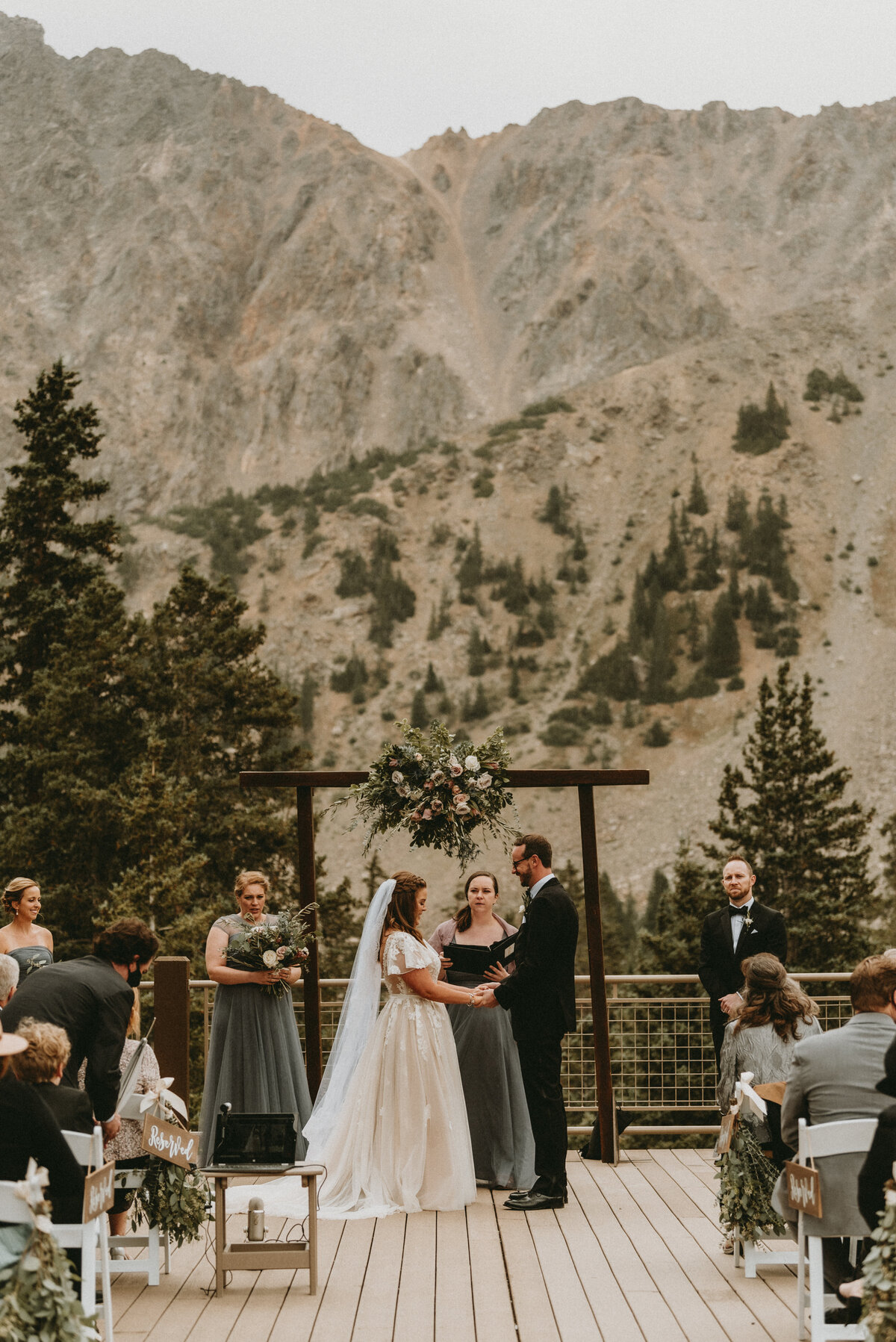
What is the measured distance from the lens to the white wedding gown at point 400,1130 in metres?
6.79

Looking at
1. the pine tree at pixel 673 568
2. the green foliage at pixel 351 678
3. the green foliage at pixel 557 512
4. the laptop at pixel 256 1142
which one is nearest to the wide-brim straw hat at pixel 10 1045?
the laptop at pixel 256 1142

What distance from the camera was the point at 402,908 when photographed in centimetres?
705

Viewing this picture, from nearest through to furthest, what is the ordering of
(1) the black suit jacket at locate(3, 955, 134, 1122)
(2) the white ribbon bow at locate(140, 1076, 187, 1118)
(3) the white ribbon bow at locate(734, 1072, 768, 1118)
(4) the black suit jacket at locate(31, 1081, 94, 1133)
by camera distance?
1. (4) the black suit jacket at locate(31, 1081, 94, 1133)
2. (1) the black suit jacket at locate(3, 955, 134, 1122)
3. (3) the white ribbon bow at locate(734, 1072, 768, 1118)
4. (2) the white ribbon bow at locate(140, 1076, 187, 1118)

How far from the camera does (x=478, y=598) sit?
2383 inches

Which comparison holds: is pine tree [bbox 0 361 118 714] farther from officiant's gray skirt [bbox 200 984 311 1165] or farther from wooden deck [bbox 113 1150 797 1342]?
wooden deck [bbox 113 1150 797 1342]

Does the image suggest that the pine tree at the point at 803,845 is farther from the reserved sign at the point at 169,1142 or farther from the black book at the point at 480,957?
the reserved sign at the point at 169,1142

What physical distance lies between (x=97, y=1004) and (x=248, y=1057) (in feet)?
8.09

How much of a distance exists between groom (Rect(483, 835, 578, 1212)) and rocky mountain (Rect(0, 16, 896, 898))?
39.5 m

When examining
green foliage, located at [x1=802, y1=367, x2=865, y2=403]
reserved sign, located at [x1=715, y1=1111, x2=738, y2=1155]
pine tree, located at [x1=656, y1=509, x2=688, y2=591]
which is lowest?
reserved sign, located at [x1=715, y1=1111, x2=738, y2=1155]

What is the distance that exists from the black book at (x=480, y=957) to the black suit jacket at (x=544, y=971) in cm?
66

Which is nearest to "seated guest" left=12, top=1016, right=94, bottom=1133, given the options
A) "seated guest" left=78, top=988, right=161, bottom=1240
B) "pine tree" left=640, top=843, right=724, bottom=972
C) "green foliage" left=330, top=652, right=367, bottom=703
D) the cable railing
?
"seated guest" left=78, top=988, right=161, bottom=1240

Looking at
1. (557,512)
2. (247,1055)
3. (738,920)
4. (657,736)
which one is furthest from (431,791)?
(557,512)

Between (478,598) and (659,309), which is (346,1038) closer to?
(478,598)

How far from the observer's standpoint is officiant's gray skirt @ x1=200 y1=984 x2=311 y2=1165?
727cm
